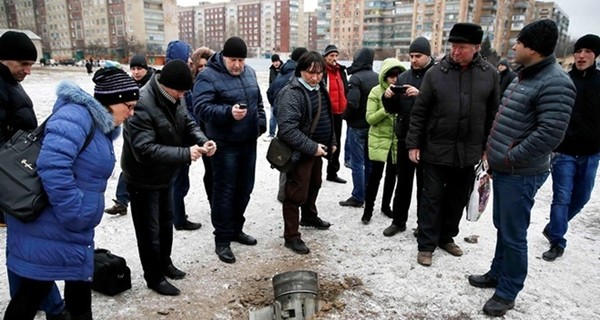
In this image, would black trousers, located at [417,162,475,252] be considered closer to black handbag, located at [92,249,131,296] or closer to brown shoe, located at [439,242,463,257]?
brown shoe, located at [439,242,463,257]

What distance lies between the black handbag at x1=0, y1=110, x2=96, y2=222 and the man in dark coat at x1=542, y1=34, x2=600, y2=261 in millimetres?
4279

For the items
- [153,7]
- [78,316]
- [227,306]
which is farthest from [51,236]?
[153,7]

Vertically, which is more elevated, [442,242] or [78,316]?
[78,316]

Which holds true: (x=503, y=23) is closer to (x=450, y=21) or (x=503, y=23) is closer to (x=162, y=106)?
(x=450, y=21)

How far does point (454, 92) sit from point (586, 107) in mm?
1482

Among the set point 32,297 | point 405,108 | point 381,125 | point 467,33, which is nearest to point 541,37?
point 467,33

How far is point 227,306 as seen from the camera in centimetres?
311

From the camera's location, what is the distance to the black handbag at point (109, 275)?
3094 millimetres

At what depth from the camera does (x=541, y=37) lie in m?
2.74

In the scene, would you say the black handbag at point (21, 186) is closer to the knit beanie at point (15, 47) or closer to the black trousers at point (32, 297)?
the black trousers at point (32, 297)

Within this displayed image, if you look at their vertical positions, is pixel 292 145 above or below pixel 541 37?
below

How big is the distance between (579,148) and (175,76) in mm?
3813

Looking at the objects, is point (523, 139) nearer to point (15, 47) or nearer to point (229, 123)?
point (229, 123)

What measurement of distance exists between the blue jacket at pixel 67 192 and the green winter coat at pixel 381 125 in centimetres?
305
